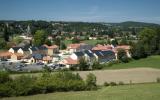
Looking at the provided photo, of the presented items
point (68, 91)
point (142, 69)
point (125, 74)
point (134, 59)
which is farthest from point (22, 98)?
point (134, 59)

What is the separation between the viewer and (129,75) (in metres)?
39.3

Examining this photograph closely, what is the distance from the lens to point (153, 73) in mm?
41250

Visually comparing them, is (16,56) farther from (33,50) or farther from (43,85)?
(43,85)

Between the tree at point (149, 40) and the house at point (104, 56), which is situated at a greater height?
the tree at point (149, 40)

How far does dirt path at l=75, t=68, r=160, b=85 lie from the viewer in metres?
35.3

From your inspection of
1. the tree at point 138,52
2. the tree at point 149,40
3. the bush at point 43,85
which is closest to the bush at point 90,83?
the bush at point 43,85

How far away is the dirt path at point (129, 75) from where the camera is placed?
35.3 m

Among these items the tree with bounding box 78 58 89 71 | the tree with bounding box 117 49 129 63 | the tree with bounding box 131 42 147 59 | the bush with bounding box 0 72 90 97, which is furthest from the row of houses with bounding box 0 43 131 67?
the bush with bounding box 0 72 90 97

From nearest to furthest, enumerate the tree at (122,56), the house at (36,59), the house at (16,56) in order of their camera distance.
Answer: the tree at (122,56) < the house at (36,59) < the house at (16,56)

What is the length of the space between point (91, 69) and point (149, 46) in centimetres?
2200

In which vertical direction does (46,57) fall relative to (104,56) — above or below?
above

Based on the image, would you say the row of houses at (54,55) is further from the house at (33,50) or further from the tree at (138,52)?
the tree at (138,52)

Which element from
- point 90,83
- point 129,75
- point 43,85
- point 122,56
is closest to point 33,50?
point 122,56

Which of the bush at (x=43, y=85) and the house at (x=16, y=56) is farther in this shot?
the house at (x=16, y=56)
